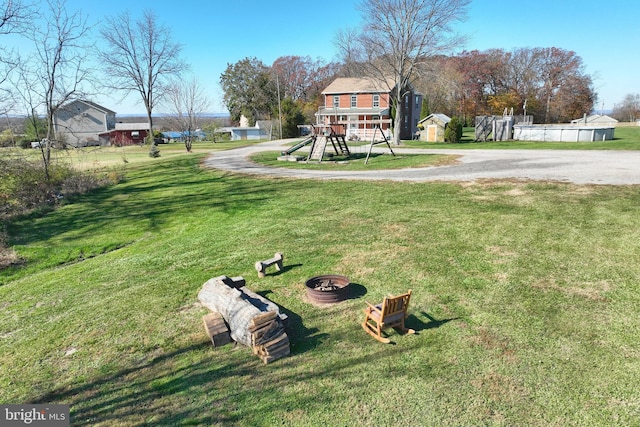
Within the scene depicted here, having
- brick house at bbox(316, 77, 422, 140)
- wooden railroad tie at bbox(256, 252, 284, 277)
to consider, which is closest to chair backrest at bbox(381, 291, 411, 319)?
wooden railroad tie at bbox(256, 252, 284, 277)

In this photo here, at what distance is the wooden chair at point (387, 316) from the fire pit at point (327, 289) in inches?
29.4

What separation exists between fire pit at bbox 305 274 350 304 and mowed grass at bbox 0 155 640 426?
0.19 m

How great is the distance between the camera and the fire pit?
5.75 metres

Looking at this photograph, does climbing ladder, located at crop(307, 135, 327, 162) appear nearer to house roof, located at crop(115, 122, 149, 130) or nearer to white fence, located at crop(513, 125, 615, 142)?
white fence, located at crop(513, 125, 615, 142)

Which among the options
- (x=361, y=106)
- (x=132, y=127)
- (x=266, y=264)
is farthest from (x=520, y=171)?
(x=132, y=127)

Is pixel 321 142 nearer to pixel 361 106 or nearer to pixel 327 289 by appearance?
pixel 327 289

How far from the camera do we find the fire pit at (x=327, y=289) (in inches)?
226

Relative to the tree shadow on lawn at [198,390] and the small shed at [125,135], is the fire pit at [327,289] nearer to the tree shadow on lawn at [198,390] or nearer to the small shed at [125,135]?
the tree shadow on lawn at [198,390]

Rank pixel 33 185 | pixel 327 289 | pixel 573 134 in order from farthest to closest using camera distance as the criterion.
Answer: pixel 573 134
pixel 33 185
pixel 327 289

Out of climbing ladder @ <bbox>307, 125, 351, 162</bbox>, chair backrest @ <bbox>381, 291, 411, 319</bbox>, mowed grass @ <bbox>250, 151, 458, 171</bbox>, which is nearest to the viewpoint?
chair backrest @ <bbox>381, 291, 411, 319</bbox>

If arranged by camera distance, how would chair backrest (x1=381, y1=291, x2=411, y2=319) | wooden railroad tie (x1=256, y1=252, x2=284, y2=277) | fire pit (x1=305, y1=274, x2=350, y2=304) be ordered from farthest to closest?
wooden railroad tie (x1=256, y1=252, x2=284, y2=277) < fire pit (x1=305, y1=274, x2=350, y2=304) < chair backrest (x1=381, y1=291, x2=411, y2=319)

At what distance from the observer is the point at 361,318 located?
5.31 m

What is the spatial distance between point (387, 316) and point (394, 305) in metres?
0.17

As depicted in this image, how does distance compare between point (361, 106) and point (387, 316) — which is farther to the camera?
point (361, 106)
